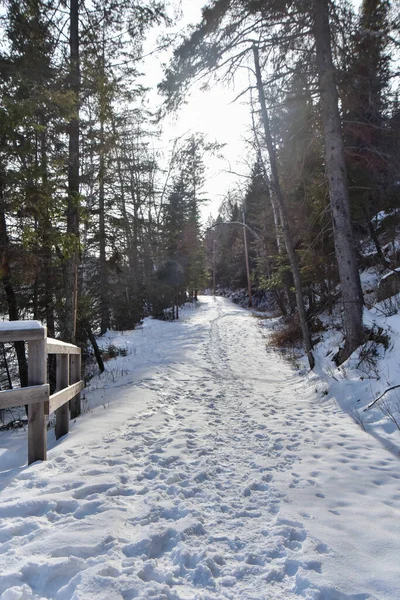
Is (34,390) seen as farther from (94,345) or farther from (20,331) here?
(94,345)

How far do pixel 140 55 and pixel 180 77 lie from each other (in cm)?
156

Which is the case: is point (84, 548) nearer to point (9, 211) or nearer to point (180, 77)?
point (9, 211)

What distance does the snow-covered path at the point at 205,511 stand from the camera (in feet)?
→ 6.40

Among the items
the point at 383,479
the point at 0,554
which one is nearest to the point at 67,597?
the point at 0,554

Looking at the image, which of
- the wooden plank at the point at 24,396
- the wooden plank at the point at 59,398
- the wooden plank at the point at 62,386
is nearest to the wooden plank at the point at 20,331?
the wooden plank at the point at 24,396

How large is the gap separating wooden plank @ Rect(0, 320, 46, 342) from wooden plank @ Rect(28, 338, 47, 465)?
0.31 feet

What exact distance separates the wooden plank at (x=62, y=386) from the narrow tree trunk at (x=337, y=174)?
18.6 ft

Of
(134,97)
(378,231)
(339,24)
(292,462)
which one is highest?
(339,24)

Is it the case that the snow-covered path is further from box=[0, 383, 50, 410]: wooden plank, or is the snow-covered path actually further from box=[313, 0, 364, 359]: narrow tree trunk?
box=[313, 0, 364, 359]: narrow tree trunk

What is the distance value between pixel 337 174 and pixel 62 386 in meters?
6.88

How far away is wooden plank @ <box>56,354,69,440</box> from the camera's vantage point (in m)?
4.48

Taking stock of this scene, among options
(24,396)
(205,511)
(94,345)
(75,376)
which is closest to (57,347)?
(24,396)

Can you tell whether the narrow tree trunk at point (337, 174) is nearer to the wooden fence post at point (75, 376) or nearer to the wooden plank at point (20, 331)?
the wooden fence post at point (75, 376)

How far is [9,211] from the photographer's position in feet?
20.6
